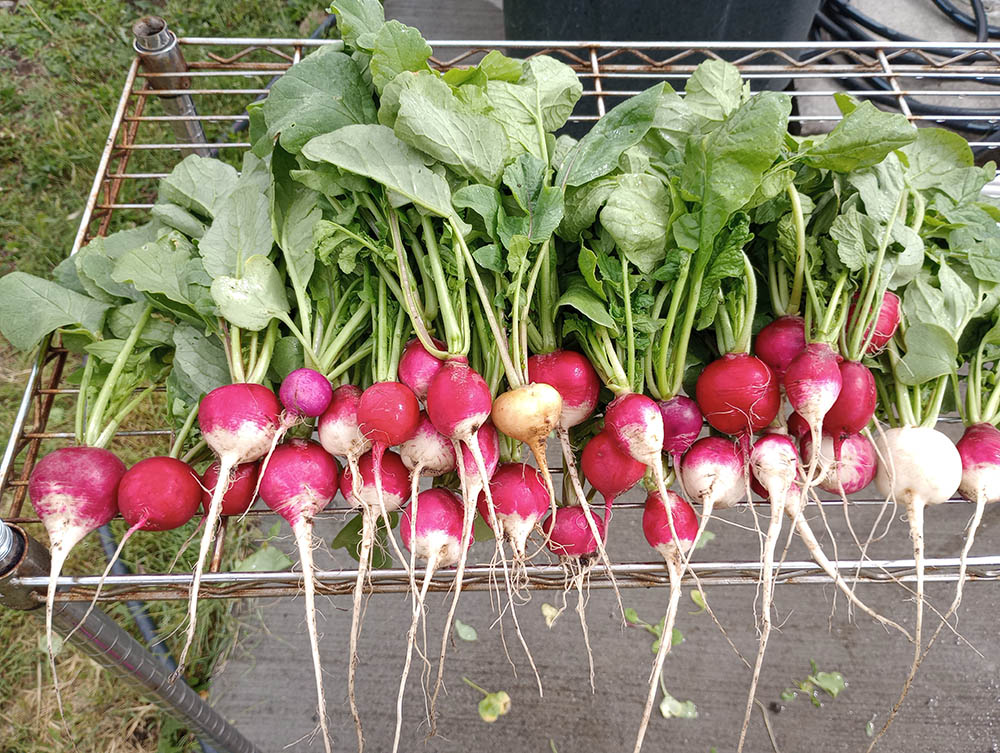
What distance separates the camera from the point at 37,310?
115 cm

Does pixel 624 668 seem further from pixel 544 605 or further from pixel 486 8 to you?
pixel 486 8

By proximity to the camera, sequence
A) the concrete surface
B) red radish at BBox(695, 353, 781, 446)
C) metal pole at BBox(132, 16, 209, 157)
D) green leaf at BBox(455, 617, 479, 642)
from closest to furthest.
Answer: red radish at BBox(695, 353, 781, 446) < metal pole at BBox(132, 16, 209, 157) < the concrete surface < green leaf at BBox(455, 617, 479, 642)

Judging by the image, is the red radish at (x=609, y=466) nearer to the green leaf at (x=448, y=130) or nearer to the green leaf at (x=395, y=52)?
the green leaf at (x=448, y=130)

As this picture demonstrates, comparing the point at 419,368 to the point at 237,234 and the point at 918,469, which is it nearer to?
the point at 237,234

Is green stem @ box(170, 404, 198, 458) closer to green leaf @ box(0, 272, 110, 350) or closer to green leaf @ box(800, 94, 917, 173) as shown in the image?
green leaf @ box(0, 272, 110, 350)

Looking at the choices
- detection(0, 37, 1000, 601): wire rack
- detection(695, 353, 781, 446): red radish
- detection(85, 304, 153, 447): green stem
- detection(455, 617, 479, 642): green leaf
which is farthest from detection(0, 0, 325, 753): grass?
detection(695, 353, 781, 446): red radish

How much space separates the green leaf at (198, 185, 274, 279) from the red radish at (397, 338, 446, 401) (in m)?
0.29

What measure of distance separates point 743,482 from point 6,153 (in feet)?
8.98

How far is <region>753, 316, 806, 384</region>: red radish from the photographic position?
1.15 m

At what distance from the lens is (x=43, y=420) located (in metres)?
1.16

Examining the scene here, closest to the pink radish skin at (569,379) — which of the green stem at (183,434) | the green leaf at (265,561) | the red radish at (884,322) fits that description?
the red radish at (884,322)

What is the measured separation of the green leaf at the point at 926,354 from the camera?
110 centimetres

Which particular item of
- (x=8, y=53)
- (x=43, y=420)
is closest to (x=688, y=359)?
(x=43, y=420)

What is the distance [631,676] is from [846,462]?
2.76ft
